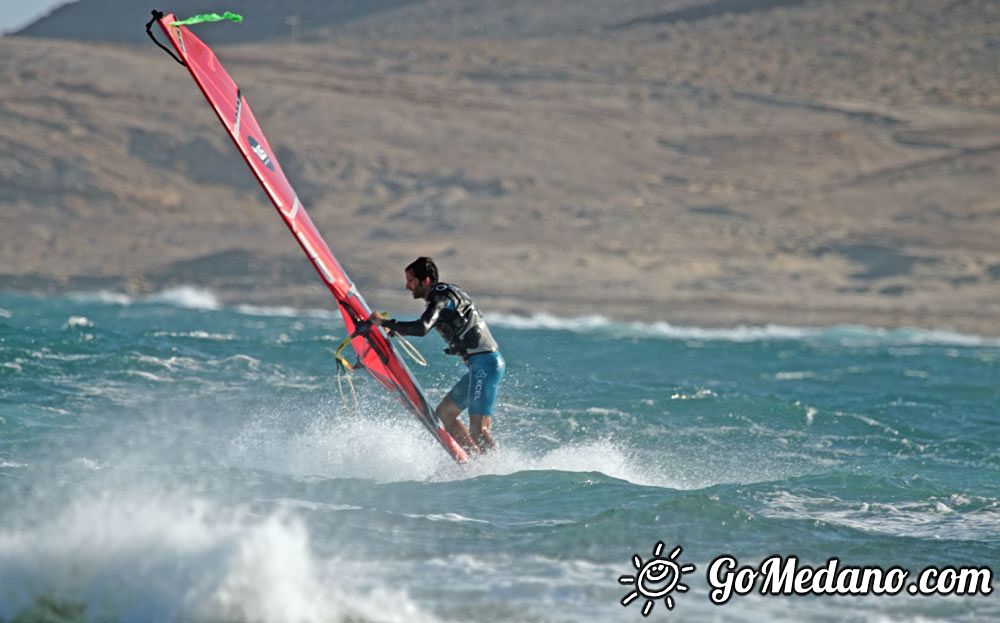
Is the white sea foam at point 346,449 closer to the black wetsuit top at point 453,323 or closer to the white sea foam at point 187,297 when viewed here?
the black wetsuit top at point 453,323

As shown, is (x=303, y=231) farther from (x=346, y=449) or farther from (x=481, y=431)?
(x=481, y=431)

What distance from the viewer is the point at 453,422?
7.98 metres

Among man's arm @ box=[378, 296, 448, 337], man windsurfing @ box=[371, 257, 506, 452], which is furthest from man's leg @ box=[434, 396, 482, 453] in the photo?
man's arm @ box=[378, 296, 448, 337]

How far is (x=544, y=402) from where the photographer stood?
11.3m

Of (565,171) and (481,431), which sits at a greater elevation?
(565,171)

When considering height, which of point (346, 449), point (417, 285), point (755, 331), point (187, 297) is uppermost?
point (417, 285)

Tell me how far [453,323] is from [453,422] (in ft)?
2.02

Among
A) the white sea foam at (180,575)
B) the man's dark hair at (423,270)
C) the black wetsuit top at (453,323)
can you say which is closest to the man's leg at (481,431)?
the black wetsuit top at (453,323)

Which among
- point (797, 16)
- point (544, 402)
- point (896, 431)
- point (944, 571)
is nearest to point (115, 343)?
point (544, 402)

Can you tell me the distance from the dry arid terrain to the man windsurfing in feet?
60.5

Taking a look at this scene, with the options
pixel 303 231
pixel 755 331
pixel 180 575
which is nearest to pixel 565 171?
pixel 755 331

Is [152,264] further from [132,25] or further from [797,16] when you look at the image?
[132,25]

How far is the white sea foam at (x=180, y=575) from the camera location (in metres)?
4.86

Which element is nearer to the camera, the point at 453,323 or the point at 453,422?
the point at 453,323
